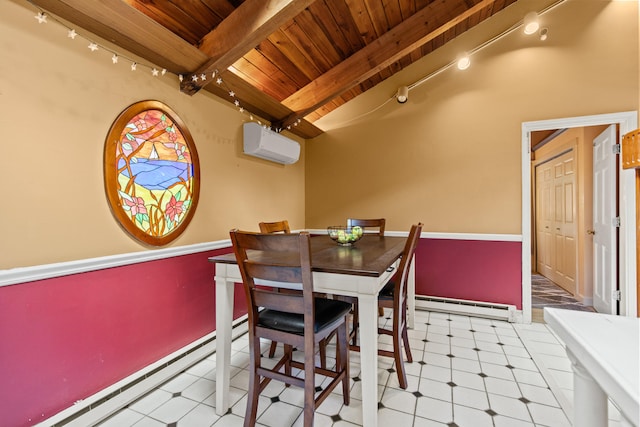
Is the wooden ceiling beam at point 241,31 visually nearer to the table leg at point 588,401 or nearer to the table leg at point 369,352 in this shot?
the table leg at point 369,352

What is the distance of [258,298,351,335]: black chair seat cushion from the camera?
56.0 inches

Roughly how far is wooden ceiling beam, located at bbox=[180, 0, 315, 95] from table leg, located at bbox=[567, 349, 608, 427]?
2.07m

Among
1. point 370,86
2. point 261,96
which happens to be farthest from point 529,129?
point 261,96

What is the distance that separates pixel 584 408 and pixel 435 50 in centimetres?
364

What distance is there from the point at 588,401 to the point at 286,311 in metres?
1.07

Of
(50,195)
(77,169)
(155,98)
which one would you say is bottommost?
(50,195)

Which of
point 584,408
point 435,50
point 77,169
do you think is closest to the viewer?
point 584,408

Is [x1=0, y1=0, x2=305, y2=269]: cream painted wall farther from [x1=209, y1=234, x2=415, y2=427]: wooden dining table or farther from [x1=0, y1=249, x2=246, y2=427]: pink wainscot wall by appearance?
[x1=209, y1=234, x2=415, y2=427]: wooden dining table

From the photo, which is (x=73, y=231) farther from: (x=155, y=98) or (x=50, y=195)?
(x=155, y=98)

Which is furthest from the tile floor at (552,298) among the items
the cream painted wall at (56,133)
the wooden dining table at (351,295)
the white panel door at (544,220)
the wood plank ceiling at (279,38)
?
the cream painted wall at (56,133)

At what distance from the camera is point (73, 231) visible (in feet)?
5.11

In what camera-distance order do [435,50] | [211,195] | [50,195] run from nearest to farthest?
[50,195], [211,195], [435,50]

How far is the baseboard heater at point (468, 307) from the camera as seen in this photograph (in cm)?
298

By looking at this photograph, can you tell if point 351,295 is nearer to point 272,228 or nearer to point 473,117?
point 272,228
